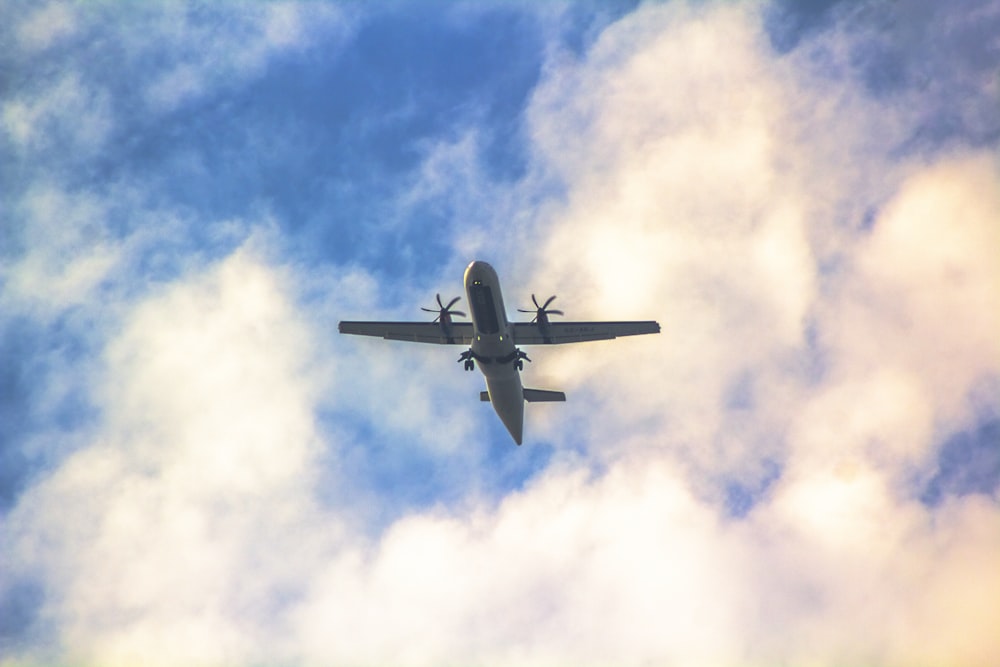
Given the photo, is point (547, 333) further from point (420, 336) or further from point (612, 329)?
point (420, 336)

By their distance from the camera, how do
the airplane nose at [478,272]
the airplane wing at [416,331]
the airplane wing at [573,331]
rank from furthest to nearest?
the airplane wing at [416,331] < the airplane wing at [573,331] < the airplane nose at [478,272]

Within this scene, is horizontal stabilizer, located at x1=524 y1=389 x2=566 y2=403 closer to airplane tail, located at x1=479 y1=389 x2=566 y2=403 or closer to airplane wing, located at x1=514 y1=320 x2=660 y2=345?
airplane tail, located at x1=479 y1=389 x2=566 y2=403

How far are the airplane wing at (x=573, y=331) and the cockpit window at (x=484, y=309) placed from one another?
568cm

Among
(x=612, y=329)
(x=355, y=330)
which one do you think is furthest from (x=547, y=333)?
(x=355, y=330)

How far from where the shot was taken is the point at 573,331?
82.9 metres

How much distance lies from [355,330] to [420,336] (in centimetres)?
615

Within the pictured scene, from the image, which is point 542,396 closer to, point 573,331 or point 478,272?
point 573,331

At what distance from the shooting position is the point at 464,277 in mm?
73188

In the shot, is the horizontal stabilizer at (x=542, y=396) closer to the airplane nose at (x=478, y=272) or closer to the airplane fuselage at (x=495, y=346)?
the airplane fuselage at (x=495, y=346)

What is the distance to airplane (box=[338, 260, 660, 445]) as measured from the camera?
3041 inches

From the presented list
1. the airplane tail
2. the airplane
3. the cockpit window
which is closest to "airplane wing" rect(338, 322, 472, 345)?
the airplane

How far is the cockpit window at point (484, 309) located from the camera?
72.9m

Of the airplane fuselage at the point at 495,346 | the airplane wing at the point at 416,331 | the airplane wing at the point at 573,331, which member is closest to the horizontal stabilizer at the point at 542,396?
the airplane fuselage at the point at 495,346

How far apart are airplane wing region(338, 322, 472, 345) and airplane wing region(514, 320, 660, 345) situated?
534 cm
